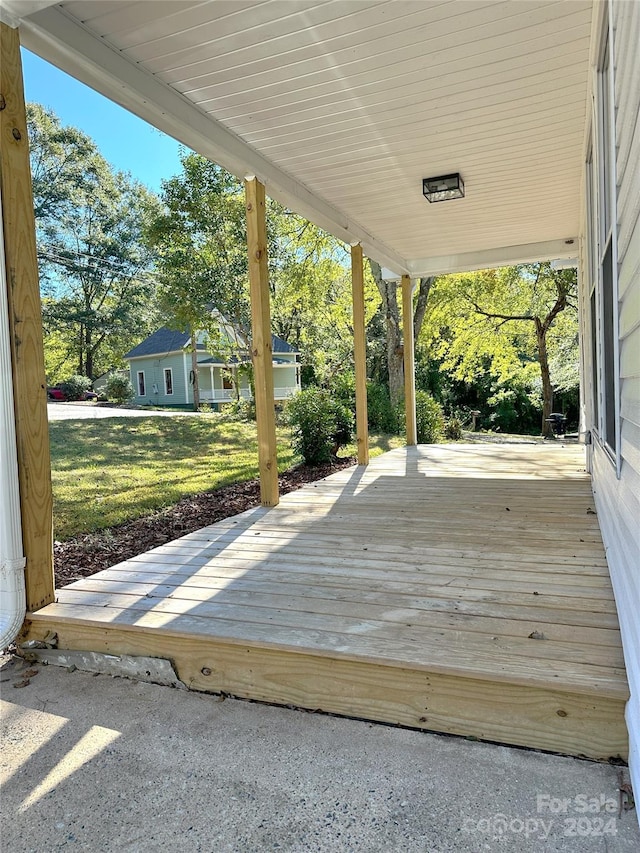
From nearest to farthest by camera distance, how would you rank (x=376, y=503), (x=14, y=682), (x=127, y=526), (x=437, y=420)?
(x=14, y=682), (x=376, y=503), (x=127, y=526), (x=437, y=420)

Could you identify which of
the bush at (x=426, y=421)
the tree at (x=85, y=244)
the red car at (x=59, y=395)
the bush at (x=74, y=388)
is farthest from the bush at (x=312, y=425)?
the red car at (x=59, y=395)

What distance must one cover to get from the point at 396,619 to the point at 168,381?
22.2m

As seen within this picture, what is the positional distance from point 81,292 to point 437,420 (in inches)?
743

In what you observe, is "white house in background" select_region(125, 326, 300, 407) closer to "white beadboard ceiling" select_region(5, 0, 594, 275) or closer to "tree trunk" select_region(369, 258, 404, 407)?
"tree trunk" select_region(369, 258, 404, 407)

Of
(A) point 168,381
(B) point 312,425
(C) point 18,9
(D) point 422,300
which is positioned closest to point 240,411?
(D) point 422,300

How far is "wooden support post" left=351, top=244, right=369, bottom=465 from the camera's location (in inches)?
216

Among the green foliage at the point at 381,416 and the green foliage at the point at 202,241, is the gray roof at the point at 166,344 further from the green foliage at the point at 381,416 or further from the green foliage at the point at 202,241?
the green foliage at the point at 381,416

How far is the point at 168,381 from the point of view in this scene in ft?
75.1

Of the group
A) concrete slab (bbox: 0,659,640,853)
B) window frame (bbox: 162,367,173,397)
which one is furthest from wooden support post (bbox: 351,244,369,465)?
window frame (bbox: 162,367,173,397)

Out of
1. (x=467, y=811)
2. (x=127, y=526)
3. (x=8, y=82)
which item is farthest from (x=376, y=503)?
(x=8, y=82)

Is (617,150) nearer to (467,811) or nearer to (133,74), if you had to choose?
(467,811)

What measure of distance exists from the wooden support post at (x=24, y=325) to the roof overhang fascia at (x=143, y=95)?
0.16 metres

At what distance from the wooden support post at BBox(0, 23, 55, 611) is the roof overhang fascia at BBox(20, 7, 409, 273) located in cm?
16

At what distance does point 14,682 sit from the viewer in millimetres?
1967
